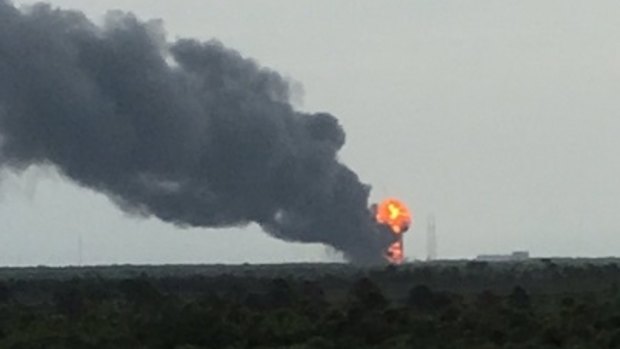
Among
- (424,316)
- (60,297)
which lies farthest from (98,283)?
(424,316)

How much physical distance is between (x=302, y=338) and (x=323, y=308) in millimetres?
12578

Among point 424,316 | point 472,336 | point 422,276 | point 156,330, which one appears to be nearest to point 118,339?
point 156,330

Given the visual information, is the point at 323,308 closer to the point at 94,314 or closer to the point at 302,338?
the point at 94,314

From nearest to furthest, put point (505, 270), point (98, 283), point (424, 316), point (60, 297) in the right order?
point (424, 316) → point (60, 297) → point (98, 283) → point (505, 270)

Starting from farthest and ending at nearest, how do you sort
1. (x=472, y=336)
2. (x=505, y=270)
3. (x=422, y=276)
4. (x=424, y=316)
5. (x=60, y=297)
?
1. (x=505, y=270)
2. (x=422, y=276)
3. (x=60, y=297)
4. (x=424, y=316)
5. (x=472, y=336)

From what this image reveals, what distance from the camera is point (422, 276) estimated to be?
128 meters

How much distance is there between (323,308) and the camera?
67.9 meters

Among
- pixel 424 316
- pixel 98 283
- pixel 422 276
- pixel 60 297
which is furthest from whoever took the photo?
pixel 422 276

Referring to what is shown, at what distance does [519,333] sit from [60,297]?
40.2 m

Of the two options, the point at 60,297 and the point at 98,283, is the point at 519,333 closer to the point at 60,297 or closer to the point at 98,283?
the point at 60,297

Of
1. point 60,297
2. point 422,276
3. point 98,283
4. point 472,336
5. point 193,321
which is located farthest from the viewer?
point 422,276

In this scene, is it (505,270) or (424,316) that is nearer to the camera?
(424,316)

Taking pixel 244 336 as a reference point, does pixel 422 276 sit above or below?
above

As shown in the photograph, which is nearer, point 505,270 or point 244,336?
point 244,336
